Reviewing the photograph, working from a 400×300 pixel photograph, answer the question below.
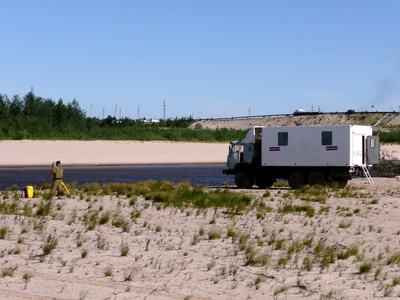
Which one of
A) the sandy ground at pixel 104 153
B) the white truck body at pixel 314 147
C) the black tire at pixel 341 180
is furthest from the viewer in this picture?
the sandy ground at pixel 104 153

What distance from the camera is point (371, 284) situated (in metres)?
10.2

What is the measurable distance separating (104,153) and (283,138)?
43.6 metres

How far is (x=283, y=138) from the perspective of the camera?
97.8 feet

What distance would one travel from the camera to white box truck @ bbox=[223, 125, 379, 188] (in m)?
28.9

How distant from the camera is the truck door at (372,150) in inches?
1176

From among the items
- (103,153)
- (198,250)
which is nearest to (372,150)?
(198,250)

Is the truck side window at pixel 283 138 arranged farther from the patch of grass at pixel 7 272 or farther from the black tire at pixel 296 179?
the patch of grass at pixel 7 272

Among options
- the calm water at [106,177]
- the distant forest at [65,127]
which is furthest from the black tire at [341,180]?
the distant forest at [65,127]

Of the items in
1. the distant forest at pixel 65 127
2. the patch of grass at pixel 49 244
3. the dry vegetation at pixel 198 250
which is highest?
the distant forest at pixel 65 127

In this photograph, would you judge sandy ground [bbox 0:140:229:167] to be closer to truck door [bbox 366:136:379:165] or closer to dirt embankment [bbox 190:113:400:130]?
truck door [bbox 366:136:379:165]

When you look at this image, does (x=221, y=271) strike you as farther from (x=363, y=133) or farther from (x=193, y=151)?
(x=193, y=151)

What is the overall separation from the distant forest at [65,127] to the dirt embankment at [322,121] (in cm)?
4185

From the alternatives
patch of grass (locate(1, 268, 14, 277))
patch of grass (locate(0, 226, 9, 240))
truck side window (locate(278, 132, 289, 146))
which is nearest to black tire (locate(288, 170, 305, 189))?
truck side window (locate(278, 132, 289, 146))

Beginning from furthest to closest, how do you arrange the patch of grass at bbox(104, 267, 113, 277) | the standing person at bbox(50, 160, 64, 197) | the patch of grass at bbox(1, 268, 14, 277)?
the standing person at bbox(50, 160, 64, 197)
the patch of grass at bbox(104, 267, 113, 277)
the patch of grass at bbox(1, 268, 14, 277)
